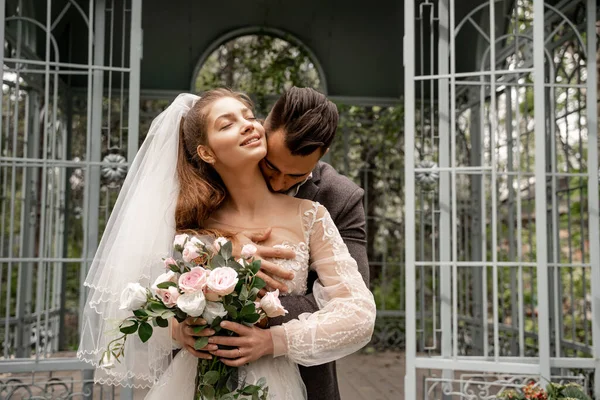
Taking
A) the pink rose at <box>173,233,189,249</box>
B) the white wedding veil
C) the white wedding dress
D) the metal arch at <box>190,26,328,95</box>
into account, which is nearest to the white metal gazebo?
the metal arch at <box>190,26,328,95</box>

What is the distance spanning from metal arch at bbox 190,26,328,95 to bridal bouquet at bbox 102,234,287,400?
615 cm

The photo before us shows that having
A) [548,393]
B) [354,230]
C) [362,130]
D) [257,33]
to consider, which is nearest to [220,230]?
[354,230]

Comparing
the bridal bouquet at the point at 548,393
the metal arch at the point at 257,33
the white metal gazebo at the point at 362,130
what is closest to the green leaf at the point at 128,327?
the bridal bouquet at the point at 548,393

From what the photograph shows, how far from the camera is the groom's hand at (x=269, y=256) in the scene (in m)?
1.67

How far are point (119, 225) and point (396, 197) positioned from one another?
6528 mm

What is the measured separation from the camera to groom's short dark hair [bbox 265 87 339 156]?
5.26 ft

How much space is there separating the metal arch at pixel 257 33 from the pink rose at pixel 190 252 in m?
6.15

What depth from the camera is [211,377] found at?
1.57 meters

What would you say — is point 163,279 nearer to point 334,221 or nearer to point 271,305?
point 271,305

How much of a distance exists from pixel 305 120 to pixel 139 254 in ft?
1.93

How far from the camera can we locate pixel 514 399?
10.2ft

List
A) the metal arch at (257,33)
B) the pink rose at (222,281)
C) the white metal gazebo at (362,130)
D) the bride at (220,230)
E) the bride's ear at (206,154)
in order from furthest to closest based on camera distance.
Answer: the metal arch at (257,33) → the white metal gazebo at (362,130) → the bride's ear at (206,154) → the bride at (220,230) → the pink rose at (222,281)

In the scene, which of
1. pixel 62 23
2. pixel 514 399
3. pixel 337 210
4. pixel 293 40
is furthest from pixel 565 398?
pixel 62 23

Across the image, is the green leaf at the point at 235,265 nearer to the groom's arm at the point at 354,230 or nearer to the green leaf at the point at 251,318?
the green leaf at the point at 251,318
